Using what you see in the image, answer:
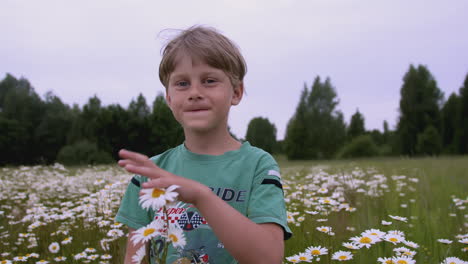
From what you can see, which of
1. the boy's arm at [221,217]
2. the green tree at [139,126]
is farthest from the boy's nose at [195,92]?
the green tree at [139,126]

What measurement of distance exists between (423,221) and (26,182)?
259 inches

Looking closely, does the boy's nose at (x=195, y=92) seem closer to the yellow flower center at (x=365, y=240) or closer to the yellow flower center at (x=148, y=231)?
the yellow flower center at (x=148, y=231)

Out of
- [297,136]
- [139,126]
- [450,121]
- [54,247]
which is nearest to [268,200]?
[54,247]

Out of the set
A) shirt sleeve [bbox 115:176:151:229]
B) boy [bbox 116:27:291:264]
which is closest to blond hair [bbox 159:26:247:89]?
boy [bbox 116:27:291:264]

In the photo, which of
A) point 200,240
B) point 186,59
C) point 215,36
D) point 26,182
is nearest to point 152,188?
point 200,240

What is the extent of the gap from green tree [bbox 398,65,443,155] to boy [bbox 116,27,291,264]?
41.7 m

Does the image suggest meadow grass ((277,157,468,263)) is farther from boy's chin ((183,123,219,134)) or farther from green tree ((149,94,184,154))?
boy's chin ((183,123,219,134))

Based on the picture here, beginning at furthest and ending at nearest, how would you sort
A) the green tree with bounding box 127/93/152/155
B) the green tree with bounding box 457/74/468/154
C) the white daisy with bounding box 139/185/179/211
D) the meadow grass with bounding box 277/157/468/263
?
the green tree with bounding box 457/74/468/154 → the green tree with bounding box 127/93/152/155 → the meadow grass with bounding box 277/157/468/263 → the white daisy with bounding box 139/185/179/211

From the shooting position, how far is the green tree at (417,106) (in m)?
40.2

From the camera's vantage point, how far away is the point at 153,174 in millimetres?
1006

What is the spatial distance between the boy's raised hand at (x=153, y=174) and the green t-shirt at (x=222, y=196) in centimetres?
43

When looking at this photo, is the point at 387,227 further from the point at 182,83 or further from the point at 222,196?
the point at 182,83

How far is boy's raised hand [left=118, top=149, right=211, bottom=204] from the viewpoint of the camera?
38.6 inches

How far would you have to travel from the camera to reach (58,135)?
41.0 meters
